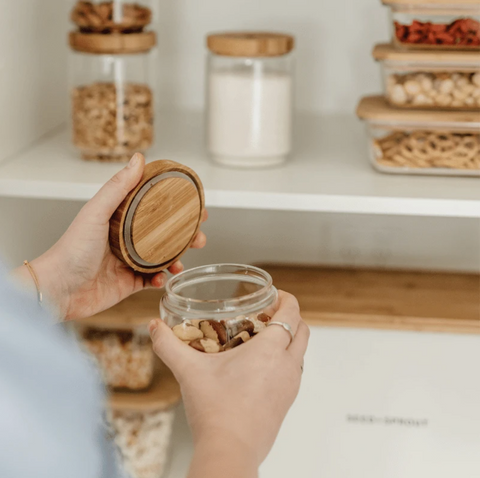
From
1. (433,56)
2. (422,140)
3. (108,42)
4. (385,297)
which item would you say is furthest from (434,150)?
(108,42)

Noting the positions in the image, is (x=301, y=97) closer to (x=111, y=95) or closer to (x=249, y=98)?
(x=249, y=98)

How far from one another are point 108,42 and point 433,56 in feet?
1.56

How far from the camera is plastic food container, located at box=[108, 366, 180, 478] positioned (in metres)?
1.21

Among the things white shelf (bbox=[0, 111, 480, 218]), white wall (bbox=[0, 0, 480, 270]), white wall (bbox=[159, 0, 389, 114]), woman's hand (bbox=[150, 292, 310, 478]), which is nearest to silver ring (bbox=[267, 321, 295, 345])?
woman's hand (bbox=[150, 292, 310, 478])

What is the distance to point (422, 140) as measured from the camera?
1.06m

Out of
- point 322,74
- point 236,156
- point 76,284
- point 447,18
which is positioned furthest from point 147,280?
point 322,74

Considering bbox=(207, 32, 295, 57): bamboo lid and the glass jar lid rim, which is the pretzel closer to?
bbox=(207, 32, 295, 57): bamboo lid

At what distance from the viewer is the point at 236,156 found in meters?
1.10

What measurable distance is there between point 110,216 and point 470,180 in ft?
1.88

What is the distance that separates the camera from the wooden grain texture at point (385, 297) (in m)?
1.09

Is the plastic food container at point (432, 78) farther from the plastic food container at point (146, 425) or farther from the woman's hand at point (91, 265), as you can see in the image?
the plastic food container at point (146, 425)

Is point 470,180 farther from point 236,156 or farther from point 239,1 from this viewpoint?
point 239,1

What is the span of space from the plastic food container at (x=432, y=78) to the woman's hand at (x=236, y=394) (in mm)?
553

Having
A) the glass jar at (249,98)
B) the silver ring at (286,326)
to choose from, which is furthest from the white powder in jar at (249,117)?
the silver ring at (286,326)
